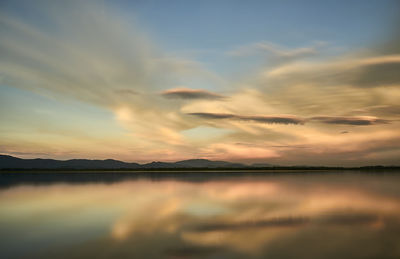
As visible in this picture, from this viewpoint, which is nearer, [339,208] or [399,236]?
[399,236]

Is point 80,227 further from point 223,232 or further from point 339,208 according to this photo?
point 339,208

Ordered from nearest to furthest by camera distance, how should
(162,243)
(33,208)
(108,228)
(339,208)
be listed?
(162,243) → (108,228) → (339,208) → (33,208)

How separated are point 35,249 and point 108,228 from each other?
4.05 m

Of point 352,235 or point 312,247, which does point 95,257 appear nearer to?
point 312,247

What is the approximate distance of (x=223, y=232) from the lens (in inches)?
554

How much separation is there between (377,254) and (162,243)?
27.1ft

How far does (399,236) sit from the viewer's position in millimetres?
13398

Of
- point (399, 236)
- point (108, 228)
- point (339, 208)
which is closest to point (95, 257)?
point (108, 228)

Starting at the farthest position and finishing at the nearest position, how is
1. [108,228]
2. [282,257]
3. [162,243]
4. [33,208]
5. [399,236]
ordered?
[33,208] < [108,228] < [399,236] < [162,243] < [282,257]

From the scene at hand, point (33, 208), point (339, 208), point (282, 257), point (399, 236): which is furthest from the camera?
point (33, 208)


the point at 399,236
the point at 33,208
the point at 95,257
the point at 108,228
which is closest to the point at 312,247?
the point at 399,236

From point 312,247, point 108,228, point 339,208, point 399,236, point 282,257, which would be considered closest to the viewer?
point 282,257

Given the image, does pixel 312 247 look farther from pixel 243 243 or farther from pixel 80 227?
pixel 80 227

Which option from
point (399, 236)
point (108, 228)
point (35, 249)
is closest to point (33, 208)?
point (108, 228)
